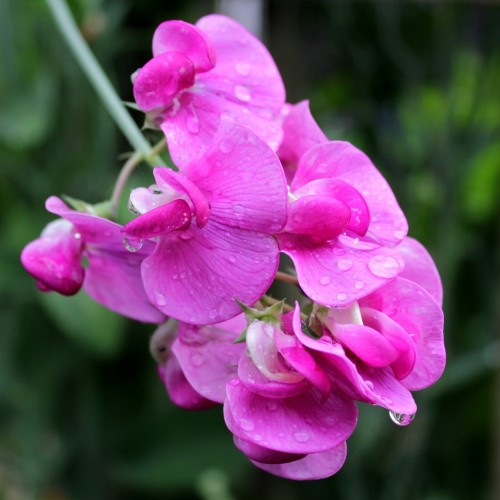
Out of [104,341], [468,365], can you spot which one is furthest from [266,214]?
[468,365]

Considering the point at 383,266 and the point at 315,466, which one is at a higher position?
the point at 383,266

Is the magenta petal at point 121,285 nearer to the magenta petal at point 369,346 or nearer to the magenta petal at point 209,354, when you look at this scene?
the magenta petal at point 209,354

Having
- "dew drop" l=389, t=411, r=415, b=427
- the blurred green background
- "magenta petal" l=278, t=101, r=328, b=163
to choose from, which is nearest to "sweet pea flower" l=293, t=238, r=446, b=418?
"dew drop" l=389, t=411, r=415, b=427

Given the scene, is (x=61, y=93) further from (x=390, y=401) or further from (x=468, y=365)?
(x=390, y=401)

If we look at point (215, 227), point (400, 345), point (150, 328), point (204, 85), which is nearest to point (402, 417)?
point (400, 345)

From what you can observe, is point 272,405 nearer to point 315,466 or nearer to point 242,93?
point 315,466

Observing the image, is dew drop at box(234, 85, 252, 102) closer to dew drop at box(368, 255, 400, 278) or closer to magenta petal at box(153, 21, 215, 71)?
magenta petal at box(153, 21, 215, 71)

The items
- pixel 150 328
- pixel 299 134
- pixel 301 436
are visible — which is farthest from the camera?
pixel 150 328
